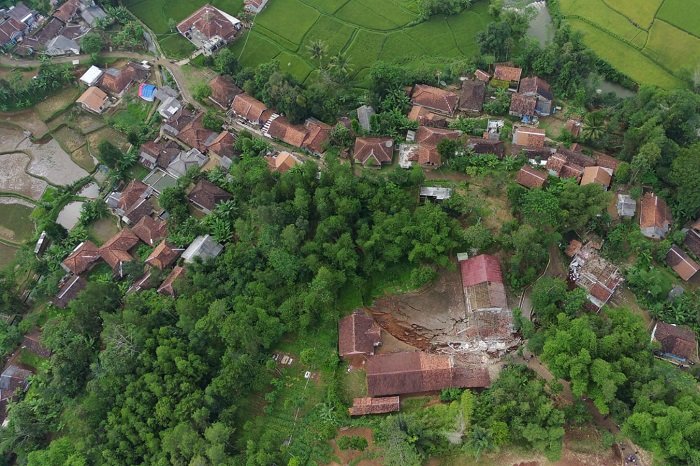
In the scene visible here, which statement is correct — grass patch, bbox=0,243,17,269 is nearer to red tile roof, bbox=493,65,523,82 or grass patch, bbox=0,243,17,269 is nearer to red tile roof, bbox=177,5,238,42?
red tile roof, bbox=177,5,238,42

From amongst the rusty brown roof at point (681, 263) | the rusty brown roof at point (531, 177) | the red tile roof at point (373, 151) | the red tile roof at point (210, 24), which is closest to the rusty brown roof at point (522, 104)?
the rusty brown roof at point (531, 177)

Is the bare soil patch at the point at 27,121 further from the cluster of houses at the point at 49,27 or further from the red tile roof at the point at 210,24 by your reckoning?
the red tile roof at the point at 210,24

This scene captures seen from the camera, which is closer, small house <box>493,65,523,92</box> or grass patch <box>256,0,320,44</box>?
small house <box>493,65,523,92</box>

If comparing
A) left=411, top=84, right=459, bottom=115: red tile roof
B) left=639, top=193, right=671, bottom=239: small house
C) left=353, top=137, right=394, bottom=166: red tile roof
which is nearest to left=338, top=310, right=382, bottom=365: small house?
left=353, top=137, right=394, bottom=166: red tile roof

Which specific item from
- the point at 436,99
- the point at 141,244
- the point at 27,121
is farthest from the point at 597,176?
the point at 27,121

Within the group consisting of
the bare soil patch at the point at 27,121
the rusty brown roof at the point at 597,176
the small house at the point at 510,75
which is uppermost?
the small house at the point at 510,75
